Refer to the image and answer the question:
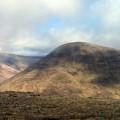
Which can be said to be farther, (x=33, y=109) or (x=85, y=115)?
(x=33, y=109)

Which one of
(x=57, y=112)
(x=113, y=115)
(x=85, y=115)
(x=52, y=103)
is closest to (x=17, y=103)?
(x=52, y=103)

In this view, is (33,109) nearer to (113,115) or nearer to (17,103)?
(17,103)

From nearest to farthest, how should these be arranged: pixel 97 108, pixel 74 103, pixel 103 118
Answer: pixel 103 118 → pixel 97 108 → pixel 74 103

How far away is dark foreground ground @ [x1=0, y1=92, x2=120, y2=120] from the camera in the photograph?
9169 cm

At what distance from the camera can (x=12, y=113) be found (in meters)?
98.2

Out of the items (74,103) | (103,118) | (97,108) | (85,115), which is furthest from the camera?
(74,103)

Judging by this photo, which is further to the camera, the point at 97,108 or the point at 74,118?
the point at 97,108

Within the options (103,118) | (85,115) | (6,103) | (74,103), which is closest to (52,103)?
(74,103)

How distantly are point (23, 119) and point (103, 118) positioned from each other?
19357mm

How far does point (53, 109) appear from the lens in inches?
4092

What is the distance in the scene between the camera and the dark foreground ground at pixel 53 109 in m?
91.7

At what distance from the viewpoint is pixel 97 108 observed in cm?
10312

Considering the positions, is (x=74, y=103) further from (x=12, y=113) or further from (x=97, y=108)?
A: (x=12, y=113)

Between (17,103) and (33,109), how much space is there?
40.9 ft
